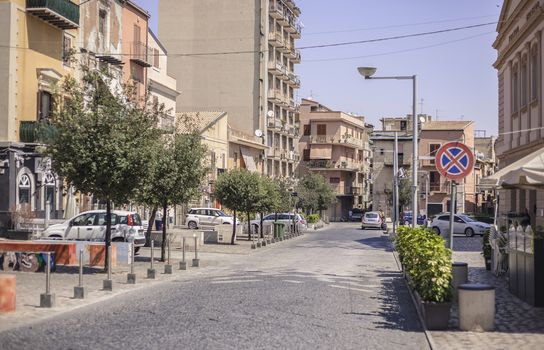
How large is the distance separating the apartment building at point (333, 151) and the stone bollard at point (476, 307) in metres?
86.4

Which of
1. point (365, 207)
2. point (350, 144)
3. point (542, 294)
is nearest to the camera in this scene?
point (542, 294)

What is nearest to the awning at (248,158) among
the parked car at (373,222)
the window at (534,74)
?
the parked car at (373,222)

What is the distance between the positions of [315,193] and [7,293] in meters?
65.9

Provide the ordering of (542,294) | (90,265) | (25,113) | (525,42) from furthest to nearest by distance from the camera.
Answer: (25,113), (525,42), (90,265), (542,294)

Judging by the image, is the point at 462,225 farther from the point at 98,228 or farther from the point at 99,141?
the point at 99,141

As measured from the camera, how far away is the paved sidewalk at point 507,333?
10375mm

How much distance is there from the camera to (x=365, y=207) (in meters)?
110

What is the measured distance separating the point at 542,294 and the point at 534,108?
47.6 feet

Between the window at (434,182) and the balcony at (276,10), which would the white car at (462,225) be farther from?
the window at (434,182)

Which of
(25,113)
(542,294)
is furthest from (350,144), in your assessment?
(542,294)

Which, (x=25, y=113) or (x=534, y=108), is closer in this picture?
(x=534, y=108)

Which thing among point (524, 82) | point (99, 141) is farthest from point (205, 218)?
point (99, 141)

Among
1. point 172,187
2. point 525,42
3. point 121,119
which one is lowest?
point 172,187

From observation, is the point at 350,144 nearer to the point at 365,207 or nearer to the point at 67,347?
the point at 365,207
